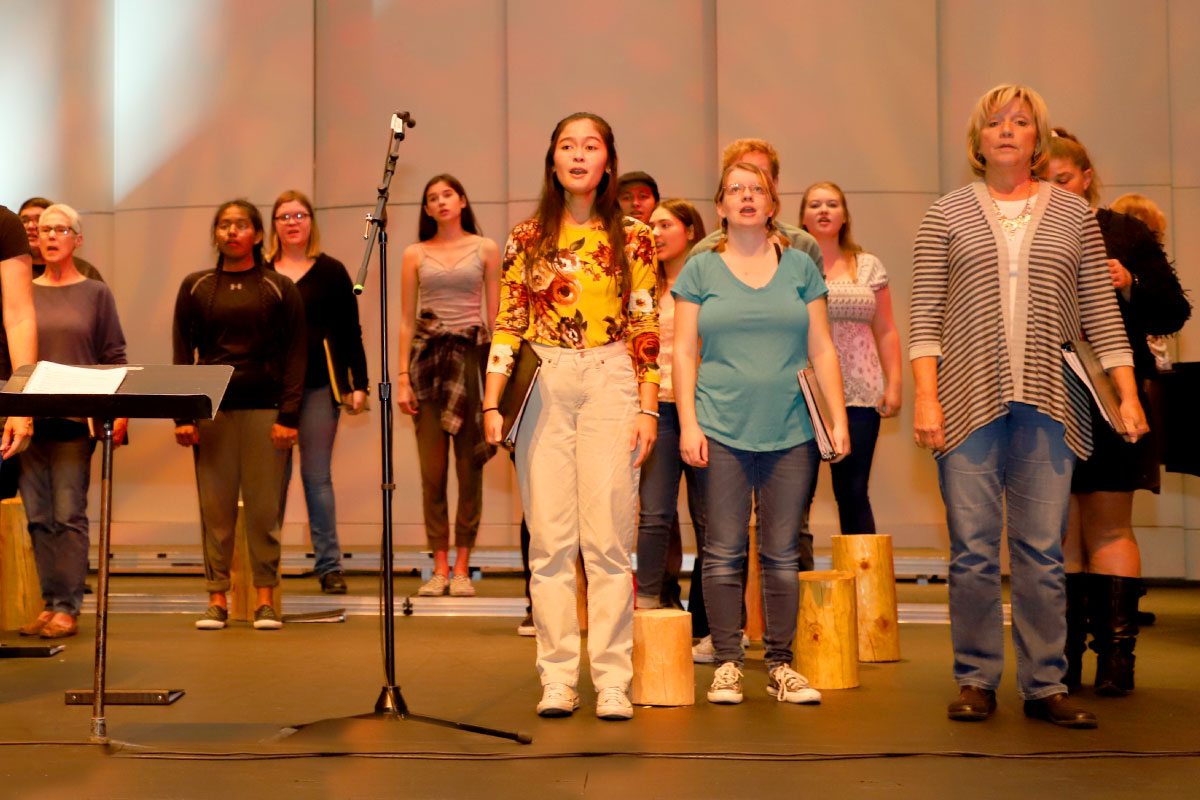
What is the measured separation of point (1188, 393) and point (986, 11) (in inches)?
136

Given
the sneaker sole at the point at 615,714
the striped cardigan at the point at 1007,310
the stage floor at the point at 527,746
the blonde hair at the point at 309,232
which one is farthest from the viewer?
the blonde hair at the point at 309,232

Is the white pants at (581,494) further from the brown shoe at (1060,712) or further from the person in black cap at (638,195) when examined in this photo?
the person in black cap at (638,195)

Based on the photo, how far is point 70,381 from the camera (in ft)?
10.5

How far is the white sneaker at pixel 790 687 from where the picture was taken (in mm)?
3539

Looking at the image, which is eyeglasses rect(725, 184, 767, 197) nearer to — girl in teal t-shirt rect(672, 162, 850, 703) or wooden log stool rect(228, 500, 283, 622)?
girl in teal t-shirt rect(672, 162, 850, 703)

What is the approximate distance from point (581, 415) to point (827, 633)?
1086mm

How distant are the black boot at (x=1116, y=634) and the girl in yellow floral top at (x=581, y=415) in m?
1.38

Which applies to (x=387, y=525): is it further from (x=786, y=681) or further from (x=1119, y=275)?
(x=1119, y=275)

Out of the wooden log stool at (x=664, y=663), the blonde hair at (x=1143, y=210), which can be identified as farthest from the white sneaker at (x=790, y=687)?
the blonde hair at (x=1143, y=210)

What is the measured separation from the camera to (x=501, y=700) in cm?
363

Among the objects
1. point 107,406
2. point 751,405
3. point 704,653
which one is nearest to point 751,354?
point 751,405

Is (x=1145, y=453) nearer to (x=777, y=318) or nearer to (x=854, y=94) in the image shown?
(x=777, y=318)

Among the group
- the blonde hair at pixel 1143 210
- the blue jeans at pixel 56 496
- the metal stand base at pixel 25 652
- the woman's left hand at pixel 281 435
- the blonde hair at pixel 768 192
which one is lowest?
the metal stand base at pixel 25 652

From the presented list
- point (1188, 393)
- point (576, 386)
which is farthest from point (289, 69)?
point (1188, 393)
